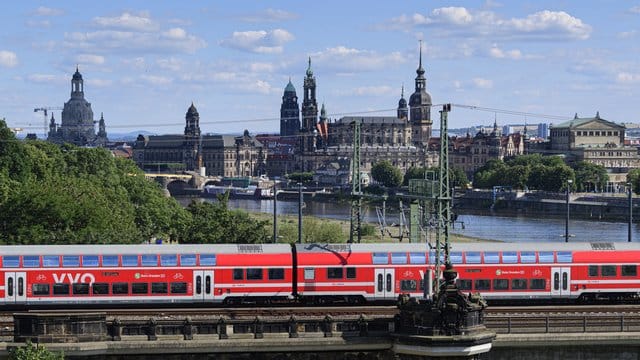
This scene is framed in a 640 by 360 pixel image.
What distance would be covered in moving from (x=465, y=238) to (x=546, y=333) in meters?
88.9

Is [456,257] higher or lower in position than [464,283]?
higher

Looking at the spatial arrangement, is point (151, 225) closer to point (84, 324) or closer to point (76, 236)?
point (76, 236)

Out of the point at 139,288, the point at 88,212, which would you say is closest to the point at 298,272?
the point at 139,288

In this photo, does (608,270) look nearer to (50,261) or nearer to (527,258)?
(527,258)

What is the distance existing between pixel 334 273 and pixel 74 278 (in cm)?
805

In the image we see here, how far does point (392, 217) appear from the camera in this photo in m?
157

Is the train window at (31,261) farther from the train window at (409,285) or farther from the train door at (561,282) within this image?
the train door at (561,282)

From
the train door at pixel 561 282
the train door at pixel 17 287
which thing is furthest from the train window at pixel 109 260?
the train door at pixel 561 282

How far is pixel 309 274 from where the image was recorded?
4144 cm

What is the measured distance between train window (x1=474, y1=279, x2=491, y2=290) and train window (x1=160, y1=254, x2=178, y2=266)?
954 cm

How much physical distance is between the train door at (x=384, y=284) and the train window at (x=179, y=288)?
238 inches

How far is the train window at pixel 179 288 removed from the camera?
40594mm

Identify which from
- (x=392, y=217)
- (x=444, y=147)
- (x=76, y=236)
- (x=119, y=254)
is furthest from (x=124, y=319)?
(x=392, y=217)

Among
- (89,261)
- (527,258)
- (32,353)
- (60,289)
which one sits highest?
(527,258)
